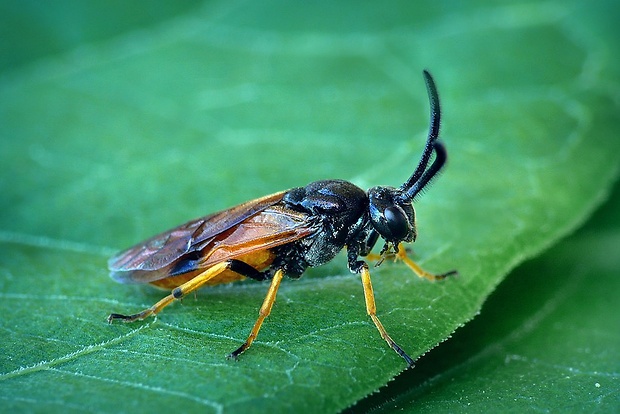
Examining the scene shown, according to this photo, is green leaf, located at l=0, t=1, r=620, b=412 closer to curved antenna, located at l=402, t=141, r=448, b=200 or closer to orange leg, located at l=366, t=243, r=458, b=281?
orange leg, located at l=366, t=243, r=458, b=281

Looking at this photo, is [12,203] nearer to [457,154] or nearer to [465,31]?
[457,154]

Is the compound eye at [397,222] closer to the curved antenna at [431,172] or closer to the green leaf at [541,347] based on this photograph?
the curved antenna at [431,172]

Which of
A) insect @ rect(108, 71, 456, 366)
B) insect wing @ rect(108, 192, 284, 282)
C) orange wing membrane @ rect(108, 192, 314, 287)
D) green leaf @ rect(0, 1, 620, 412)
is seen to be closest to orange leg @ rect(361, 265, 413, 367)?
green leaf @ rect(0, 1, 620, 412)

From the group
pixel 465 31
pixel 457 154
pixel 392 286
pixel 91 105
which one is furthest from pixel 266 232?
pixel 465 31

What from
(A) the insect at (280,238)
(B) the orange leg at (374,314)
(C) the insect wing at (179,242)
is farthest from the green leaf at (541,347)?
(C) the insect wing at (179,242)

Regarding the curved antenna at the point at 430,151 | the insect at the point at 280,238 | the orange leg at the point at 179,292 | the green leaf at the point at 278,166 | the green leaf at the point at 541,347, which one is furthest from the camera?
the insect at the point at 280,238

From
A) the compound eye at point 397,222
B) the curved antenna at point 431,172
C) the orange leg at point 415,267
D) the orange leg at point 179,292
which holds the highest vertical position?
the curved antenna at point 431,172

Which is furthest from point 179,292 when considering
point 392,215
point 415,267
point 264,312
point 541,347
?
point 541,347
